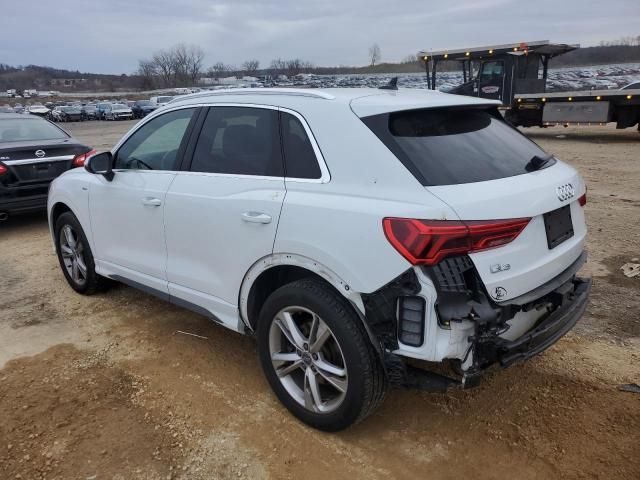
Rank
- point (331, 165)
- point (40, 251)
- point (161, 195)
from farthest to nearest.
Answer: point (40, 251) → point (161, 195) → point (331, 165)

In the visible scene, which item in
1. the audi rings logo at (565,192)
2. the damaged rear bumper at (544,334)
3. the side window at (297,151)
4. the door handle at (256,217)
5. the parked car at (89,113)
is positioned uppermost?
the side window at (297,151)

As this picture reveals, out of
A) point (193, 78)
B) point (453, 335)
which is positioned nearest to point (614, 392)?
point (453, 335)

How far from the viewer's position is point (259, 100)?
333 centimetres

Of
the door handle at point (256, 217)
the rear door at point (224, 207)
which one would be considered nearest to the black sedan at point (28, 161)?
the rear door at point (224, 207)

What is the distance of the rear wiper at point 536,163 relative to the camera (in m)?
2.95

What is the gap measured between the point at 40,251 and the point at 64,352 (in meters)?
3.16

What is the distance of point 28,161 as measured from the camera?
7191mm

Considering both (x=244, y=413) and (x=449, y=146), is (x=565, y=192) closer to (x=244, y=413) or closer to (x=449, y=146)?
(x=449, y=146)

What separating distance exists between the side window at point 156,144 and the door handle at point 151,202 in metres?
0.24

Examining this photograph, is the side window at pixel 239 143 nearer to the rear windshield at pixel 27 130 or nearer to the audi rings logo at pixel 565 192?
the audi rings logo at pixel 565 192

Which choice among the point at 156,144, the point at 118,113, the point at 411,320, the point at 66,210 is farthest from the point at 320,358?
the point at 118,113

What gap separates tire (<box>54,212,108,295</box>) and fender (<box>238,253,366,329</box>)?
2.17m

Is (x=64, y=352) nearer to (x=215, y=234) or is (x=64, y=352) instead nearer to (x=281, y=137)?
(x=215, y=234)

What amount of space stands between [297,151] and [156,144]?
1563 mm
